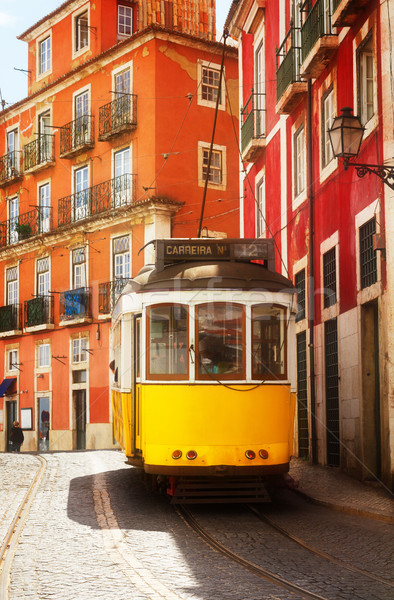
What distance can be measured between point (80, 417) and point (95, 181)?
761 cm

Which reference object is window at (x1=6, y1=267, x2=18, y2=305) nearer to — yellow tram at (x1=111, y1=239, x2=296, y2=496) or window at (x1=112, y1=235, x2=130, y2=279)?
window at (x1=112, y1=235, x2=130, y2=279)

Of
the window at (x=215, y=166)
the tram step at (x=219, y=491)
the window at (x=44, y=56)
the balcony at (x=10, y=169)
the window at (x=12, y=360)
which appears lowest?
the tram step at (x=219, y=491)

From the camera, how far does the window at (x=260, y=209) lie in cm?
2184

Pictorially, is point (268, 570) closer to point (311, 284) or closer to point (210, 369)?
point (210, 369)

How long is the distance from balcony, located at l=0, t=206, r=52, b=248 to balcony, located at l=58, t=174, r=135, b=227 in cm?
96

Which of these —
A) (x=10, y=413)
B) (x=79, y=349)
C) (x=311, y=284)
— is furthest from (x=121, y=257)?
(x=311, y=284)

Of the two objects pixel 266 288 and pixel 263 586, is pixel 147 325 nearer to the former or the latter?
pixel 266 288

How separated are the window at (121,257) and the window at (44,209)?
4.16 metres

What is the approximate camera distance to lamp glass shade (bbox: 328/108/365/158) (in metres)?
11.2

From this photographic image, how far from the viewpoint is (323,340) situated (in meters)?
16.2

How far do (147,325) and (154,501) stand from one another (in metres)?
2.30

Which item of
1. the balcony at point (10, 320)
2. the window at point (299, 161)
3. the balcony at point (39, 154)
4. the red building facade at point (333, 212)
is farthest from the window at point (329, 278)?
the balcony at point (10, 320)

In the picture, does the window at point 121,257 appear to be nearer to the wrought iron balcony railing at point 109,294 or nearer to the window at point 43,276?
the wrought iron balcony railing at point 109,294

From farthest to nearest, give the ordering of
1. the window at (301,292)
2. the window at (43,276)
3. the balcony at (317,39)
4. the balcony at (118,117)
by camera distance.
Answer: the window at (43,276) < the balcony at (118,117) < the window at (301,292) < the balcony at (317,39)
